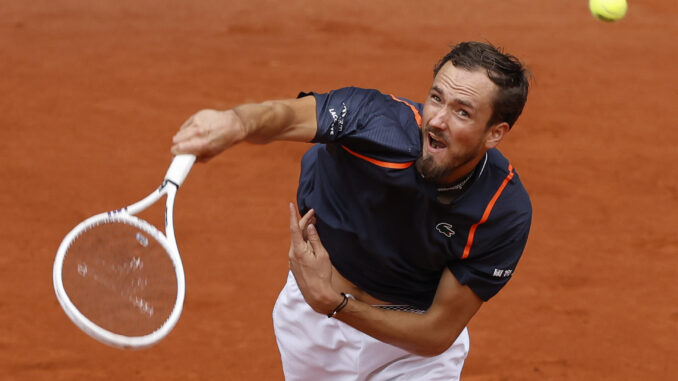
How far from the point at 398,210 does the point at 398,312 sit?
19.0 inches

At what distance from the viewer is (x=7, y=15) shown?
9805 millimetres

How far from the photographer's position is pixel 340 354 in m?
4.06

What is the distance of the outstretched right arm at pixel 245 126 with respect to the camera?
2662 millimetres

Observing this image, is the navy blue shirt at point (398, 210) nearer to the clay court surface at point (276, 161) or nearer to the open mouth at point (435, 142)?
the open mouth at point (435, 142)

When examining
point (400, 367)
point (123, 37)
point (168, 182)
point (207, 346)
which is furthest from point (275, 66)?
point (168, 182)

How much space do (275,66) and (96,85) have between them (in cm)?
168

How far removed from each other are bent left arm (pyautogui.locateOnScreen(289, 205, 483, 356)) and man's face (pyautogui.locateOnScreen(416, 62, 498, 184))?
52 cm

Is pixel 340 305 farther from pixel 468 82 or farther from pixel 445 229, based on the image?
pixel 468 82

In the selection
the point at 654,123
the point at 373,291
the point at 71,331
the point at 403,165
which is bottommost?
the point at 71,331

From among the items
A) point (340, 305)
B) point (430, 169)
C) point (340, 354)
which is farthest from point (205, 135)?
point (340, 354)

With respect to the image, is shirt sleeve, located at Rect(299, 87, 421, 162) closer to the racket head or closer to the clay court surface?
the racket head

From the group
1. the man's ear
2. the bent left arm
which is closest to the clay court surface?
the bent left arm

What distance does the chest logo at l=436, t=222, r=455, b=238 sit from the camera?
3553 mm

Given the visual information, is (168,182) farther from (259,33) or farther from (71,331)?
(259,33)
